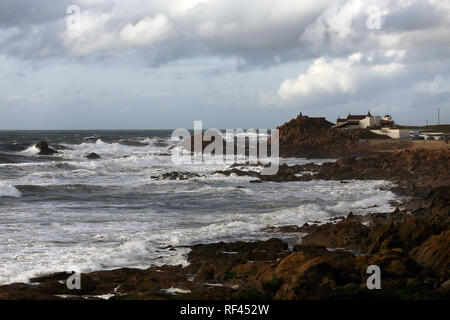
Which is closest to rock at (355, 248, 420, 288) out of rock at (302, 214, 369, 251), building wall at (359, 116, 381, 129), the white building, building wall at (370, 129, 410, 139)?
rock at (302, 214, 369, 251)

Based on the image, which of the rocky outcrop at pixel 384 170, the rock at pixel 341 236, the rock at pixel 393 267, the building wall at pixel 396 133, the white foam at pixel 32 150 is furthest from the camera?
the building wall at pixel 396 133

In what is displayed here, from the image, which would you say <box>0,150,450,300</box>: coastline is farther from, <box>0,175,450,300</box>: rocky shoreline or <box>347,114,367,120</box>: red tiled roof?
<box>347,114,367,120</box>: red tiled roof

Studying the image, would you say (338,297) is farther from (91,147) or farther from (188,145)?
(91,147)

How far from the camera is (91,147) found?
250ft

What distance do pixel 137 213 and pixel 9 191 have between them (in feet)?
29.7

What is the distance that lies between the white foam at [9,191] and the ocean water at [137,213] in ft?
0.04

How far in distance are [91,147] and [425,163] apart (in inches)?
1998

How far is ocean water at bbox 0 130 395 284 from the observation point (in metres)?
14.4

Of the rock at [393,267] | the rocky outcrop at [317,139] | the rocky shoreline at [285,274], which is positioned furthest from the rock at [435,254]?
the rocky outcrop at [317,139]

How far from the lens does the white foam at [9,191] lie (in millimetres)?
26781

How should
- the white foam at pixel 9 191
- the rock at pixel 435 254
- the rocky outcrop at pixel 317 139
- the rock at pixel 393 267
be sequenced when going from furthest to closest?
the rocky outcrop at pixel 317 139 < the white foam at pixel 9 191 < the rock at pixel 435 254 < the rock at pixel 393 267

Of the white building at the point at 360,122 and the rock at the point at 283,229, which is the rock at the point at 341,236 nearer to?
the rock at the point at 283,229

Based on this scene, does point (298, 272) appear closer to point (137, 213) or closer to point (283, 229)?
point (283, 229)

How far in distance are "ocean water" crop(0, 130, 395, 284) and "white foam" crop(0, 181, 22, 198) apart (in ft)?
0.04
